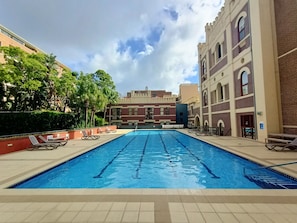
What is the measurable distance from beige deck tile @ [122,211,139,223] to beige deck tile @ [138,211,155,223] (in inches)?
2.9

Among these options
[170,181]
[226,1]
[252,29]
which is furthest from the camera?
[226,1]

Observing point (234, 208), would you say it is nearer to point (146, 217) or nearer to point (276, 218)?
point (276, 218)

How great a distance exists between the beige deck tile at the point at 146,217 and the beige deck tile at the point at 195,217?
1.98ft

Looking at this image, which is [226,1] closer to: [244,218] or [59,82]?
[59,82]

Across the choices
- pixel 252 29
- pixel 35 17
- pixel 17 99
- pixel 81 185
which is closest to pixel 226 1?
pixel 252 29

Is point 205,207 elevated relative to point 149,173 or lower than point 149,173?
elevated

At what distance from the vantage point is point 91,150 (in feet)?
37.8

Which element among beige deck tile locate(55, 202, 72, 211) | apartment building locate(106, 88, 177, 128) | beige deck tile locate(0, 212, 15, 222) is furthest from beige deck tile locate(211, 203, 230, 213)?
apartment building locate(106, 88, 177, 128)

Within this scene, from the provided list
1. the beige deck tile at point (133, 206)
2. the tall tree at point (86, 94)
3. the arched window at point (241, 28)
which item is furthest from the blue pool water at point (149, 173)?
the tall tree at point (86, 94)

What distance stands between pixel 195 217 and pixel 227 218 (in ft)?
1.68

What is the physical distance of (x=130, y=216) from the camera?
315 centimetres

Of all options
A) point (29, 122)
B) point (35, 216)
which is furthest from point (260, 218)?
point (29, 122)

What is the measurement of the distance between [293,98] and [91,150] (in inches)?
468

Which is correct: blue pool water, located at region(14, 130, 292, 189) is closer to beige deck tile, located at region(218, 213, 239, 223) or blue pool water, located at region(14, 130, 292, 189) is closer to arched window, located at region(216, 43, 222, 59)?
beige deck tile, located at region(218, 213, 239, 223)
